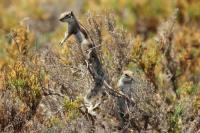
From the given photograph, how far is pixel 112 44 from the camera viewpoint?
9.62 m

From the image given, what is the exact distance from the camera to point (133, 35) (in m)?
10.1

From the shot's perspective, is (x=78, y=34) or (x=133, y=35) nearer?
(x=78, y=34)

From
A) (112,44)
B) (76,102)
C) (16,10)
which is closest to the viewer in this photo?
→ (76,102)

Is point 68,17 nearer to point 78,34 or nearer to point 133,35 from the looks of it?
point 78,34

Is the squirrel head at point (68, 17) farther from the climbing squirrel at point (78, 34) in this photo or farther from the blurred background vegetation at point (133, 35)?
the blurred background vegetation at point (133, 35)

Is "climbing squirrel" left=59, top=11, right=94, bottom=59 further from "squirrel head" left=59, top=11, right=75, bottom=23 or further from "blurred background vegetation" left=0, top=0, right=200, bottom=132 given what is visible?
"blurred background vegetation" left=0, top=0, right=200, bottom=132

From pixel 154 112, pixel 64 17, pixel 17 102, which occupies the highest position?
pixel 64 17

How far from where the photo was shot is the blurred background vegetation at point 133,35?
8.80 metres

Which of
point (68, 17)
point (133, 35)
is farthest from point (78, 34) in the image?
point (133, 35)

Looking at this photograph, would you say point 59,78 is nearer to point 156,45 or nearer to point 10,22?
point 156,45

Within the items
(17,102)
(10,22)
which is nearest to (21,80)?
(17,102)

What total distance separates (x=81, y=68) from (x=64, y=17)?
636 millimetres

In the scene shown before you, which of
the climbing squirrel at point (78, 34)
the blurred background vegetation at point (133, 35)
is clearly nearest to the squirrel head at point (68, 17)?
the climbing squirrel at point (78, 34)

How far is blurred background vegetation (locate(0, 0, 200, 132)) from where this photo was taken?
880 cm
